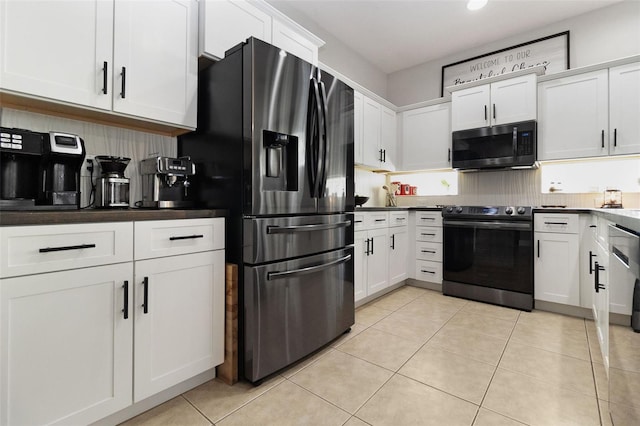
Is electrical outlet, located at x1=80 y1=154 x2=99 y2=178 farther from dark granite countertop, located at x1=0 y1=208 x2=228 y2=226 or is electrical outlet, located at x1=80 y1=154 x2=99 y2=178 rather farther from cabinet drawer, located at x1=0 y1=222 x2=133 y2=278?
cabinet drawer, located at x1=0 y1=222 x2=133 y2=278

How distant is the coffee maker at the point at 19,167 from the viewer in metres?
1.18

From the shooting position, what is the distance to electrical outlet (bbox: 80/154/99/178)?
1.72 metres

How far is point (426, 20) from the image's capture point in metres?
3.29

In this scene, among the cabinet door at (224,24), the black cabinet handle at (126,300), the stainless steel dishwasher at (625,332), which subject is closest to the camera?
the stainless steel dishwasher at (625,332)

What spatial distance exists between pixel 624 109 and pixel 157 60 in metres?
3.92

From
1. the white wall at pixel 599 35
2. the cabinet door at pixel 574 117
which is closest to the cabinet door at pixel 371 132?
the white wall at pixel 599 35

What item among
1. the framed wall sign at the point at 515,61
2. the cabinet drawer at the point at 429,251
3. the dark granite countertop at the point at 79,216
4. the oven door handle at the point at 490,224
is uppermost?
the framed wall sign at the point at 515,61

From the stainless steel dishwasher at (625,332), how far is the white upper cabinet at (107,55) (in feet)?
6.98

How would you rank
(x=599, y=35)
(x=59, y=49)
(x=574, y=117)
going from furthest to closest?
(x=599, y=35), (x=574, y=117), (x=59, y=49)

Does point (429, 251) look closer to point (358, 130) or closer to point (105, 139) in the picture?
point (358, 130)

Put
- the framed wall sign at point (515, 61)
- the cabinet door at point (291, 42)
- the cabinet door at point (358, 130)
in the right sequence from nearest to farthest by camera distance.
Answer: the cabinet door at point (291, 42) → the framed wall sign at point (515, 61) → the cabinet door at point (358, 130)

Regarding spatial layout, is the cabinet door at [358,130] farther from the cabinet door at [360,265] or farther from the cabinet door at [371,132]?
the cabinet door at [360,265]

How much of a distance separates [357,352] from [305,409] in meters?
0.66

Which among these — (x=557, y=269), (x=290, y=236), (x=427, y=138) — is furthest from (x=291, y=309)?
(x=427, y=138)
